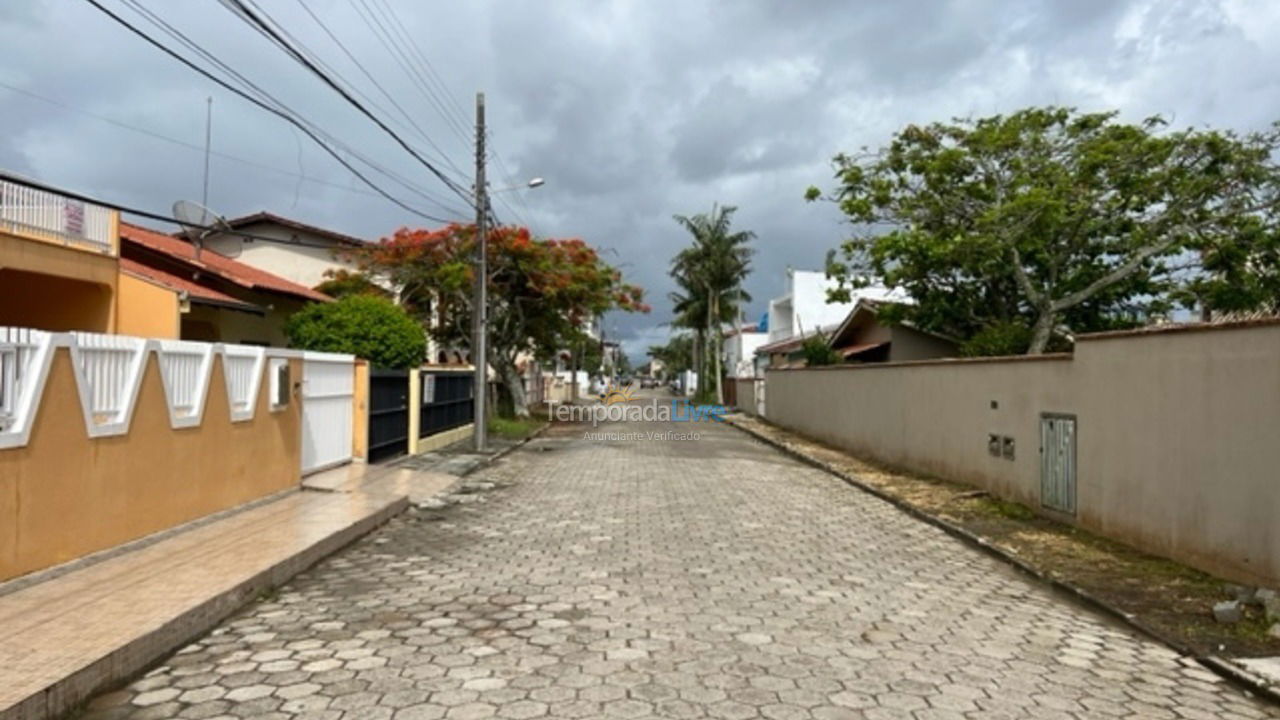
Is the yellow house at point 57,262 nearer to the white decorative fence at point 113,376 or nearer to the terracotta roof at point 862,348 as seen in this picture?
the white decorative fence at point 113,376

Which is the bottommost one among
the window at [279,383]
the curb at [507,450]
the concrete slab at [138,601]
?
the curb at [507,450]

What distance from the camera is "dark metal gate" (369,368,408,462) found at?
14656mm

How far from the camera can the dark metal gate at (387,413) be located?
14.7 m

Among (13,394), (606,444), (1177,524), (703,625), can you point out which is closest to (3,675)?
(13,394)

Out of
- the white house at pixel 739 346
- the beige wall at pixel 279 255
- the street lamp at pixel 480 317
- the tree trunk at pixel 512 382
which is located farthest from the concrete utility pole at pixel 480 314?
the white house at pixel 739 346

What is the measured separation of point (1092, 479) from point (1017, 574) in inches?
80.2

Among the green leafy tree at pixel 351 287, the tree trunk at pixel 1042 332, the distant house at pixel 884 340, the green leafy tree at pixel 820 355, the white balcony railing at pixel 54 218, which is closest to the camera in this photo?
the white balcony railing at pixel 54 218

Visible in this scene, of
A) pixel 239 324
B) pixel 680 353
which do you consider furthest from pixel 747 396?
pixel 680 353

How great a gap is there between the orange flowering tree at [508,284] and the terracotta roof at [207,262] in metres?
4.82

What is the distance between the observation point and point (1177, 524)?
7430 mm

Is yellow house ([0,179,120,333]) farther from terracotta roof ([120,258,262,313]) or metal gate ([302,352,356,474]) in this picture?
metal gate ([302,352,356,474])

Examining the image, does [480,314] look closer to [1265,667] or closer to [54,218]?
[54,218]

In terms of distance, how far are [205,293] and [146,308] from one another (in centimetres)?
142

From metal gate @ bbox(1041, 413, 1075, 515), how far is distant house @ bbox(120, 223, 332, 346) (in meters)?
13.4
